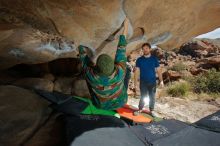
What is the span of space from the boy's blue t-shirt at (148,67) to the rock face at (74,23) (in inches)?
25.7

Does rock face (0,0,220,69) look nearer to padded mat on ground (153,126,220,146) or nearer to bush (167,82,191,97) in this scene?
padded mat on ground (153,126,220,146)

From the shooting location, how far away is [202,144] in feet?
11.9

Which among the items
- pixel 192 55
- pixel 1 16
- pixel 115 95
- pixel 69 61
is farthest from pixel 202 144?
pixel 192 55

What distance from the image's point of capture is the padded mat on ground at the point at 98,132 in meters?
3.54

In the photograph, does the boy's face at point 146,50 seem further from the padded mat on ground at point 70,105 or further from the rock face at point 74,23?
the padded mat on ground at point 70,105

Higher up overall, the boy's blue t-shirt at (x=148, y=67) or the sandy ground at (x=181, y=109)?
the boy's blue t-shirt at (x=148, y=67)

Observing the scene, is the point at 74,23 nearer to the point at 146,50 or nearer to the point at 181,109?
the point at 146,50

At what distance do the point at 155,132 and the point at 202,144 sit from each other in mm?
693

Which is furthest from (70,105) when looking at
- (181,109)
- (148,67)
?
(181,109)

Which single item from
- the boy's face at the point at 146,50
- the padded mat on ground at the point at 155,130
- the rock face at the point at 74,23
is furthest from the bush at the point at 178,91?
the padded mat on ground at the point at 155,130

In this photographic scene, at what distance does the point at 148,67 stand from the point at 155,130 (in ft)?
6.27

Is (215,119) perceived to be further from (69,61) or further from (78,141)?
(69,61)

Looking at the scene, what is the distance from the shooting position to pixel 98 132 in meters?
3.79

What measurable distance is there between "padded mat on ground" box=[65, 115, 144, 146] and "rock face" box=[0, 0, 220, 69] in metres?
1.53
